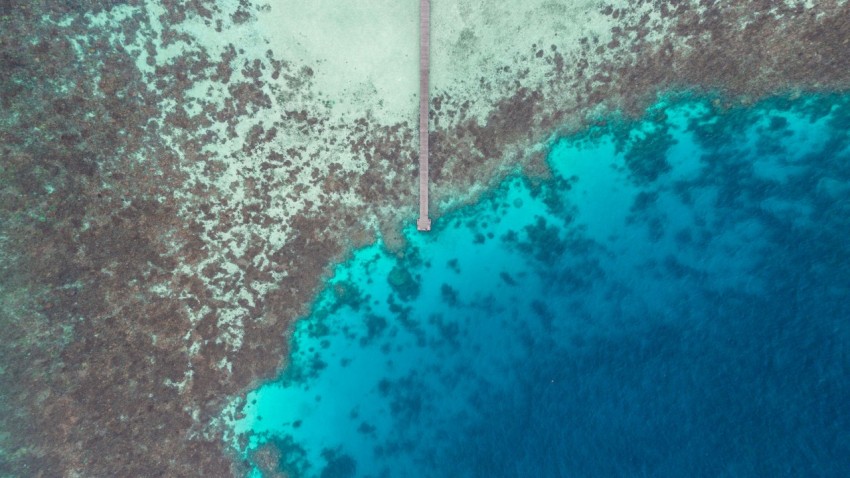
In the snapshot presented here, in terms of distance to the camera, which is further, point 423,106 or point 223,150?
point 423,106

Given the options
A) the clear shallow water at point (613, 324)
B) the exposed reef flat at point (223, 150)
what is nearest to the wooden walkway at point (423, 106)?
the exposed reef flat at point (223, 150)

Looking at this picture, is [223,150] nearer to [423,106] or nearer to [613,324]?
[423,106]

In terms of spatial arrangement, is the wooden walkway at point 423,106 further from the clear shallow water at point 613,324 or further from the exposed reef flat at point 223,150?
the clear shallow water at point 613,324

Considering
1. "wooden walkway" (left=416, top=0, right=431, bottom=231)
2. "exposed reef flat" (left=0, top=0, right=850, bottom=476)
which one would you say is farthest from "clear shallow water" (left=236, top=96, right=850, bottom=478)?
"exposed reef flat" (left=0, top=0, right=850, bottom=476)

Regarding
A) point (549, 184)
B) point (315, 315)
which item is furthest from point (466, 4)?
point (315, 315)

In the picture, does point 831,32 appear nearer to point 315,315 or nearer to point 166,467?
point 315,315

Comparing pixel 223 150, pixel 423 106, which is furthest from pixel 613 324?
pixel 223 150
